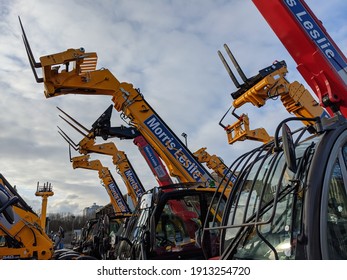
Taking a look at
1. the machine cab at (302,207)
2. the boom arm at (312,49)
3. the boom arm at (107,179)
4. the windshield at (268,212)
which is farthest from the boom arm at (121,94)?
the boom arm at (107,179)

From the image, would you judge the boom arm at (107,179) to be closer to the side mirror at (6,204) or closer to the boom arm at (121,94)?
the boom arm at (121,94)

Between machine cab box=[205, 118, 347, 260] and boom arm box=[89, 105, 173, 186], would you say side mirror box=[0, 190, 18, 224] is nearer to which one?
machine cab box=[205, 118, 347, 260]

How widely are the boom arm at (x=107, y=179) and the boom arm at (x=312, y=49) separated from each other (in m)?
17.7

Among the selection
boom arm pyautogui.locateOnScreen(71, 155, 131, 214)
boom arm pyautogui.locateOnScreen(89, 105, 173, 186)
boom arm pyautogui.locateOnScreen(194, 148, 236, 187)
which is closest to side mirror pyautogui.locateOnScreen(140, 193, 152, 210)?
boom arm pyautogui.locateOnScreen(89, 105, 173, 186)

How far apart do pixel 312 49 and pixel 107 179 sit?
19.3 meters

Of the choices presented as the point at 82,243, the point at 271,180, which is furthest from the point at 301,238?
the point at 82,243

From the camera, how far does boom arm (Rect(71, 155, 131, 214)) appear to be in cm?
2128

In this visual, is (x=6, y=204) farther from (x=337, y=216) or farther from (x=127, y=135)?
(x=127, y=135)

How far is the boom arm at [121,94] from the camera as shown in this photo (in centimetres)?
910

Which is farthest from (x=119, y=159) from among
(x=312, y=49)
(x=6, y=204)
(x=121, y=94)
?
(x=312, y=49)

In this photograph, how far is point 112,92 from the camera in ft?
32.8

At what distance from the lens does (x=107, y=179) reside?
877 inches

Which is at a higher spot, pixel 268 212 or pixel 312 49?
pixel 312 49

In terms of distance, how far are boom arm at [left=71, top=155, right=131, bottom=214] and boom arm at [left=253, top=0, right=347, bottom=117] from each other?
1766 centimetres
